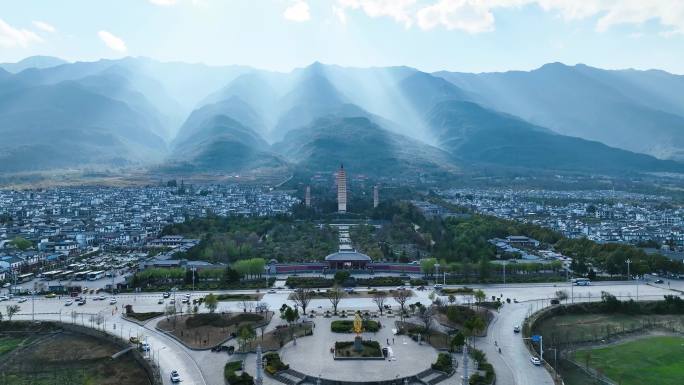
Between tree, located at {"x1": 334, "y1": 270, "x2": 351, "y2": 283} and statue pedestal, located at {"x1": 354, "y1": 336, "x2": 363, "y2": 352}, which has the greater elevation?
tree, located at {"x1": 334, "y1": 270, "x2": 351, "y2": 283}

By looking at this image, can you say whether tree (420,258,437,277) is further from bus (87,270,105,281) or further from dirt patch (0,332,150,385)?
bus (87,270,105,281)

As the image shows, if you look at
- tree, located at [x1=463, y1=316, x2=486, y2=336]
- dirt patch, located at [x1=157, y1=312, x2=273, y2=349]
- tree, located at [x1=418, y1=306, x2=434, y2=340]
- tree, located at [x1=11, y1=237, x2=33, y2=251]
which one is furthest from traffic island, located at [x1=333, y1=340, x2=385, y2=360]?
tree, located at [x1=11, y1=237, x2=33, y2=251]

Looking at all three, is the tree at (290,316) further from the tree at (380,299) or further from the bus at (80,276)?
the bus at (80,276)

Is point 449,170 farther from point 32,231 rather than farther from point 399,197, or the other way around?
point 32,231

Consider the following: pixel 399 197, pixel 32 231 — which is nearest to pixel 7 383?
pixel 32 231

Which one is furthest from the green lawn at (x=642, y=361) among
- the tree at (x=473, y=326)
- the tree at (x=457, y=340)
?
the tree at (x=457, y=340)

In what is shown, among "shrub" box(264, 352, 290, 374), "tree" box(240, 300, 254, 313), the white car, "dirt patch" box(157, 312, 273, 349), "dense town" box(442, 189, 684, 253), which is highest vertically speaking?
"dense town" box(442, 189, 684, 253)
